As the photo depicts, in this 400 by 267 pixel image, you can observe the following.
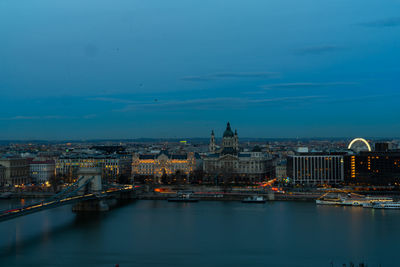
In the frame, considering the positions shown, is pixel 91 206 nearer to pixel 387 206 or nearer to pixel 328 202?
pixel 328 202

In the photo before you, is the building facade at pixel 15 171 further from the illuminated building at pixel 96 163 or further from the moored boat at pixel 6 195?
the moored boat at pixel 6 195

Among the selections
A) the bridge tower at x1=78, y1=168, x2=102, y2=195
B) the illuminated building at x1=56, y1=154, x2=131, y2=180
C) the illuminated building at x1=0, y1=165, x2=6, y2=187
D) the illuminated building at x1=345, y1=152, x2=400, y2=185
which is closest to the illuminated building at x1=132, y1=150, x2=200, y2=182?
Result: the illuminated building at x1=56, y1=154, x2=131, y2=180

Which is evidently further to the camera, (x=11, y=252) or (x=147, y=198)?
(x=147, y=198)

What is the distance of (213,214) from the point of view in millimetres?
24328

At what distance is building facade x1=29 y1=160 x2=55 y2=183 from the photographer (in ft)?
134


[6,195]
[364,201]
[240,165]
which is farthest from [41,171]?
[364,201]

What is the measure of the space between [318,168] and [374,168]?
3459 millimetres

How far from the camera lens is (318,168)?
36.8 m

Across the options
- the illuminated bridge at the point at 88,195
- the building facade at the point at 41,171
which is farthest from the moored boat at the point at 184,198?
the building facade at the point at 41,171

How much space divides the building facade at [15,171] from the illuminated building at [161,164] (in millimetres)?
7383

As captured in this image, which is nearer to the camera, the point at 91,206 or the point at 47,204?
the point at 47,204

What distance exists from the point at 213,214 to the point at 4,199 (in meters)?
12.5

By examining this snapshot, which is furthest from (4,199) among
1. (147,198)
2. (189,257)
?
(189,257)

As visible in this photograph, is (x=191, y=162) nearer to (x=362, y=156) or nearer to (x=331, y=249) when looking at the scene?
(x=362, y=156)
